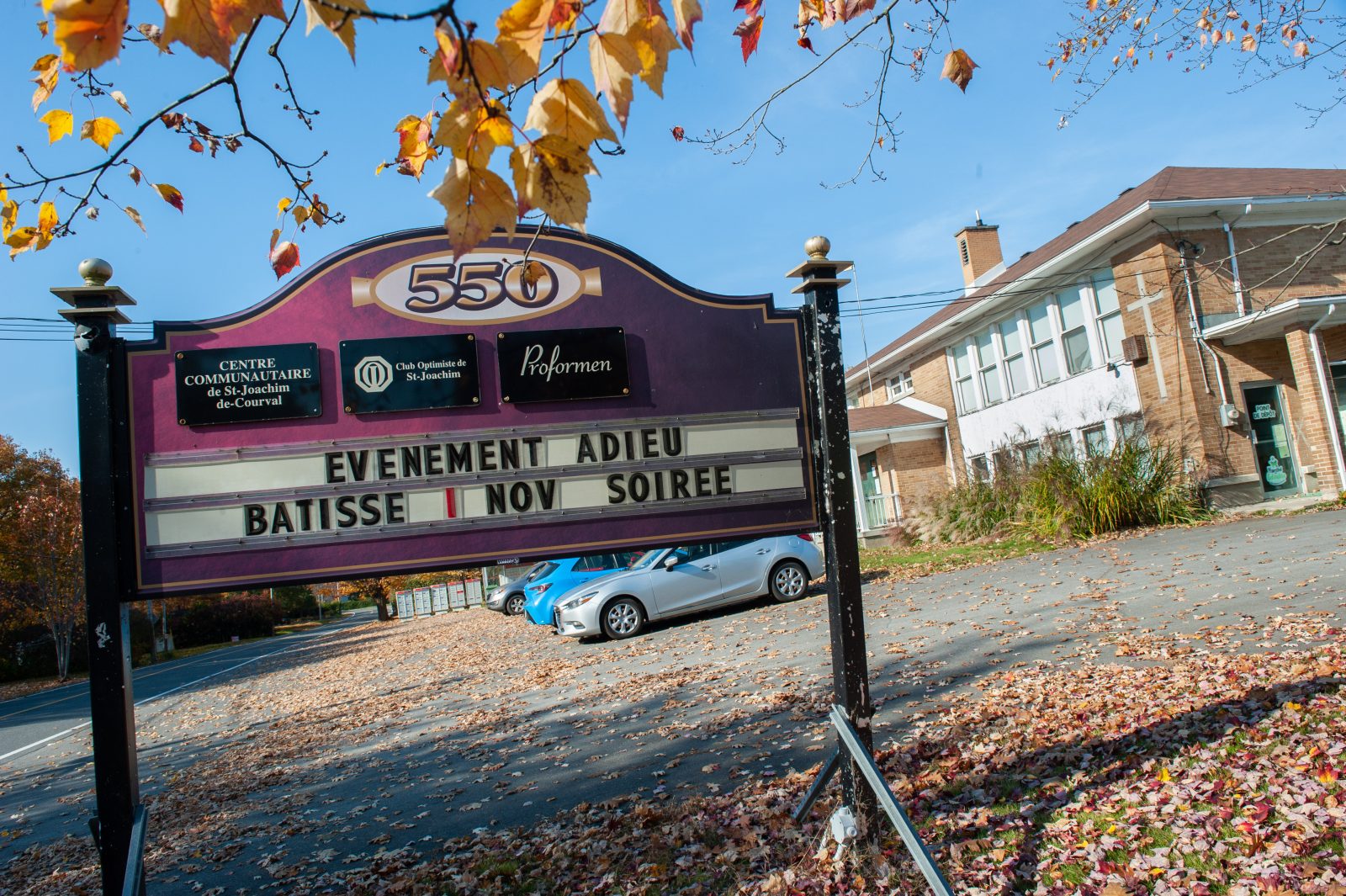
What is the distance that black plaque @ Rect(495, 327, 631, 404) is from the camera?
4281mm

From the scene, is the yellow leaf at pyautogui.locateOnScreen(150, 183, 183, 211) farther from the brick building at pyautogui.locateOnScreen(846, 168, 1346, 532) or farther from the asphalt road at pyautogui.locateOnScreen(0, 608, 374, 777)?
the brick building at pyautogui.locateOnScreen(846, 168, 1346, 532)

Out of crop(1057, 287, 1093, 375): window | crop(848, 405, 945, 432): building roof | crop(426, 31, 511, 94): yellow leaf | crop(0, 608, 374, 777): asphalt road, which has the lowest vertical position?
crop(0, 608, 374, 777): asphalt road

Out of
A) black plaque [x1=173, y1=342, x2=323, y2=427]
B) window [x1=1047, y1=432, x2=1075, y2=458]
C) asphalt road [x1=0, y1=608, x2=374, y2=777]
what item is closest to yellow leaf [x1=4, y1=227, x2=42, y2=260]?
black plaque [x1=173, y1=342, x2=323, y2=427]

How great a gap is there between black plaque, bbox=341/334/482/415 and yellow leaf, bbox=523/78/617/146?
7.09ft

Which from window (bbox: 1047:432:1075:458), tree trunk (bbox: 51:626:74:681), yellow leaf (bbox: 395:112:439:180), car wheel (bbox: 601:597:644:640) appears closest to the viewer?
yellow leaf (bbox: 395:112:439:180)

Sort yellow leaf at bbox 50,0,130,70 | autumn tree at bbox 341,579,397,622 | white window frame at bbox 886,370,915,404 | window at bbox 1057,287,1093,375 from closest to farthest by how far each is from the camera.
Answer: yellow leaf at bbox 50,0,130,70, window at bbox 1057,287,1093,375, white window frame at bbox 886,370,915,404, autumn tree at bbox 341,579,397,622

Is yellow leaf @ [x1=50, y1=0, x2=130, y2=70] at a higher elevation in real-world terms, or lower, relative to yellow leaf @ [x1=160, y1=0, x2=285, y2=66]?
lower

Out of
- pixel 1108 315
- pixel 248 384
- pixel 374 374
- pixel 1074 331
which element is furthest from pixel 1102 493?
pixel 248 384

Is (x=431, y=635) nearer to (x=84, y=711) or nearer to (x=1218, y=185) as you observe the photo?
(x=84, y=711)

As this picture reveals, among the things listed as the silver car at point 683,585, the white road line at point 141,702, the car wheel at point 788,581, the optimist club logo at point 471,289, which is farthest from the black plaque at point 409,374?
the white road line at point 141,702

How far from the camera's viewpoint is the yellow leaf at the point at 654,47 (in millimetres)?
2293

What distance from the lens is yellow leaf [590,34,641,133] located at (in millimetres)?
2162

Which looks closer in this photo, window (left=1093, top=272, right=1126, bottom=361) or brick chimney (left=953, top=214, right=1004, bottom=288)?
window (left=1093, top=272, right=1126, bottom=361)

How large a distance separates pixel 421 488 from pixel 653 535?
1.19m
